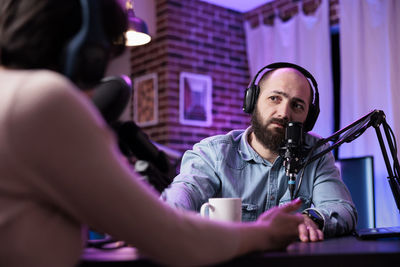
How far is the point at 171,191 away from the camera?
1.59 m

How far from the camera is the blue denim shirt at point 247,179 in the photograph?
5.70ft

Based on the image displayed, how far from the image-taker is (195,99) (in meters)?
4.95

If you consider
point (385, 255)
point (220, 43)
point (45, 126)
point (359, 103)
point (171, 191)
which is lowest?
point (385, 255)

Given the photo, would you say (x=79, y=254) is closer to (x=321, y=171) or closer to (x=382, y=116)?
(x=382, y=116)

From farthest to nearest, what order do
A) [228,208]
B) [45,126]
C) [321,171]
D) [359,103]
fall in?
[359,103]
[321,171]
[228,208]
[45,126]

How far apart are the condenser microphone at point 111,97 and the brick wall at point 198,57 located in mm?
3617

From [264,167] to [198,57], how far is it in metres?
3.32

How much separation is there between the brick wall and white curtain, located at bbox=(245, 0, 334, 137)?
136 millimetres

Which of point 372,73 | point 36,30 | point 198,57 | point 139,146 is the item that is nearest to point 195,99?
point 198,57

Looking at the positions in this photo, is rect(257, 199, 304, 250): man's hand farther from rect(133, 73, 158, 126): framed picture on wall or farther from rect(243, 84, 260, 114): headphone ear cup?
rect(133, 73, 158, 126): framed picture on wall

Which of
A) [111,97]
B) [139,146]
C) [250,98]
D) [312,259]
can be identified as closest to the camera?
[312,259]

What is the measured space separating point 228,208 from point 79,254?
0.58 meters

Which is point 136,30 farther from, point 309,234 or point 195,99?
point 195,99

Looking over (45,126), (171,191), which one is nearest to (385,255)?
(45,126)
